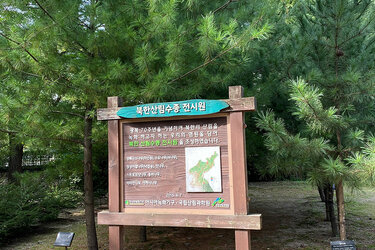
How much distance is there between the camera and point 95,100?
14.5ft

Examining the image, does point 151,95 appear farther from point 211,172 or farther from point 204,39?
point 211,172

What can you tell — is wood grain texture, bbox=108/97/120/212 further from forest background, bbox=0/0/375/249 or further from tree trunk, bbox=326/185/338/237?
tree trunk, bbox=326/185/338/237

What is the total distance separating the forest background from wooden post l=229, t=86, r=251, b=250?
0.27 metres

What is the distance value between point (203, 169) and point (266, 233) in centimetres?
362

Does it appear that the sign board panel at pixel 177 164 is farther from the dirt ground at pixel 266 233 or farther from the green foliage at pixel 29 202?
the green foliage at pixel 29 202

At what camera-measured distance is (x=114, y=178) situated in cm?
386

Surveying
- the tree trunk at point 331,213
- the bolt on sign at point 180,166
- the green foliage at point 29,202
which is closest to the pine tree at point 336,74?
the bolt on sign at point 180,166

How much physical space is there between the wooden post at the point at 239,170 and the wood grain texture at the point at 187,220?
0.09 metres

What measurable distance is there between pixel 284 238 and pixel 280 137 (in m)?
3.24

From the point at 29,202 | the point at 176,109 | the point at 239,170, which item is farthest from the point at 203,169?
the point at 29,202

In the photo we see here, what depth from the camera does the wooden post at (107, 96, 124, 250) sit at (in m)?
3.83

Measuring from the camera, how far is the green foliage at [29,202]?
5984 mm

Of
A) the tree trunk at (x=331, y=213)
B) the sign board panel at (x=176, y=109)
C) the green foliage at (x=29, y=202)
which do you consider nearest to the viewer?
the sign board panel at (x=176, y=109)

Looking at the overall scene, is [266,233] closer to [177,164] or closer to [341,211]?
[341,211]
